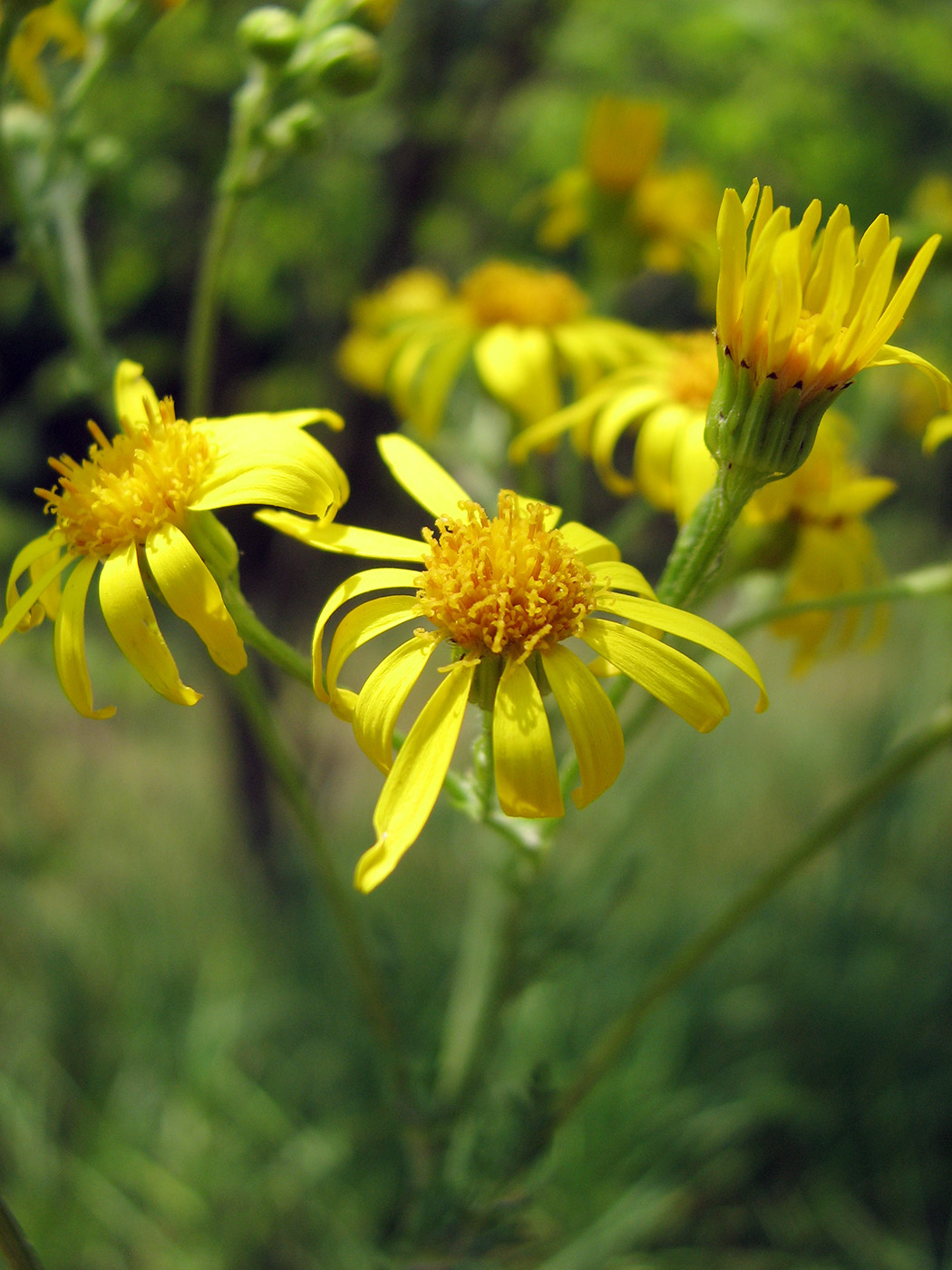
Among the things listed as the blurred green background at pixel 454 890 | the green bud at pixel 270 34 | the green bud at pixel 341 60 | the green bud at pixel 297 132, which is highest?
the green bud at pixel 270 34

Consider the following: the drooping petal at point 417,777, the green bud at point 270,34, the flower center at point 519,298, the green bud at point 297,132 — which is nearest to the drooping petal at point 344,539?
the drooping petal at point 417,777

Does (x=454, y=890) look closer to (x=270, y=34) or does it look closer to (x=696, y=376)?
(x=696, y=376)

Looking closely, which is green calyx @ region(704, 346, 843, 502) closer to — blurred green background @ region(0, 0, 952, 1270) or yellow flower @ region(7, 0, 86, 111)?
blurred green background @ region(0, 0, 952, 1270)

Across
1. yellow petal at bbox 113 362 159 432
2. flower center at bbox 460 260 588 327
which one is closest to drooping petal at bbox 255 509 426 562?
yellow petal at bbox 113 362 159 432

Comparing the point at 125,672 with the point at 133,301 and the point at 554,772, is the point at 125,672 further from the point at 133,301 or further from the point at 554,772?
the point at 554,772

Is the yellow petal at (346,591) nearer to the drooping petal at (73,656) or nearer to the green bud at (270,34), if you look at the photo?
the drooping petal at (73,656)

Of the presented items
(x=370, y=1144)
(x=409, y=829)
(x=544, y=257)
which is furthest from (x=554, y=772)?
(x=544, y=257)
